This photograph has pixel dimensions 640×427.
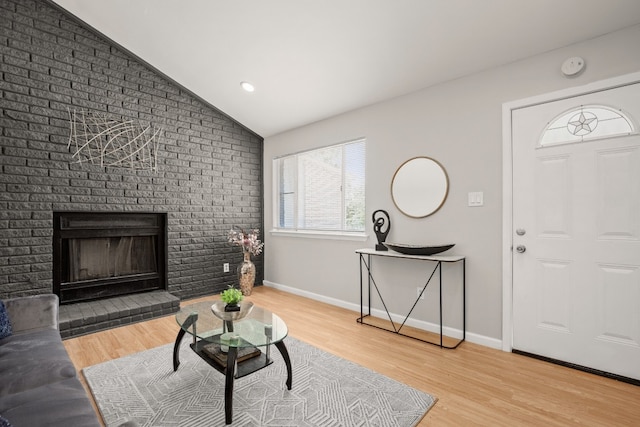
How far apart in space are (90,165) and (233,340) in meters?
2.73

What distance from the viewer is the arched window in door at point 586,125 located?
218 cm

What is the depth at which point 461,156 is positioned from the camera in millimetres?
2875

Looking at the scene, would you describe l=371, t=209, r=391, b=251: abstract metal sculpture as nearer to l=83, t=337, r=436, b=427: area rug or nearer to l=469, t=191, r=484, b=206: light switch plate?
l=469, t=191, r=484, b=206: light switch plate

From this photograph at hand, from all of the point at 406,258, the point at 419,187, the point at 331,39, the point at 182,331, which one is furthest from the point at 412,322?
the point at 331,39

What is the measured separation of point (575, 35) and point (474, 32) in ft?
2.18

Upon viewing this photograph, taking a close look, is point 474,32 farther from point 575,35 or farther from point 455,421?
point 455,421

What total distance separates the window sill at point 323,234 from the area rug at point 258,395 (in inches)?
59.6

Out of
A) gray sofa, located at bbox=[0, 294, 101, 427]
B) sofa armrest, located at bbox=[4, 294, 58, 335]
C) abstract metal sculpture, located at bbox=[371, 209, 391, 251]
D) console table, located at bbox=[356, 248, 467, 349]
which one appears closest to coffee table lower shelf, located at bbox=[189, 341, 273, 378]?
gray sofa, located at bbox=[0, 294, 101, 427]

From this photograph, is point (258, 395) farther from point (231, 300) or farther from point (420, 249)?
point (420, 249)

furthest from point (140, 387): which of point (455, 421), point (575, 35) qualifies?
point (575, 35)

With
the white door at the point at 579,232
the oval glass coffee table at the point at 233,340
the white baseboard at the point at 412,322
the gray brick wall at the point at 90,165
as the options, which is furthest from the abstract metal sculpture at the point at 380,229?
the gray brick wall at the point at 90,165

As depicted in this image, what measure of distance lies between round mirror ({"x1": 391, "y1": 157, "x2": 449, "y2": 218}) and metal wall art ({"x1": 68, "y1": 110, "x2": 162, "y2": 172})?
2847 mm

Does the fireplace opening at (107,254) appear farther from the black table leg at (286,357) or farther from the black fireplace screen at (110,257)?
the black table leg at (286,357)

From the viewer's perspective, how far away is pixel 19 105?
2.97 m
